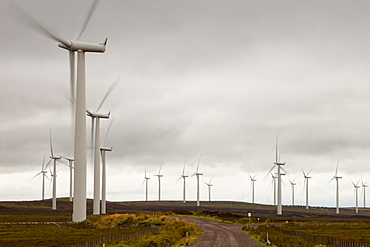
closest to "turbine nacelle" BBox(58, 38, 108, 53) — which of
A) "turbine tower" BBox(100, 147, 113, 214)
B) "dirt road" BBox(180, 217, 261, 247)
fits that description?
"dirt road" BBox(180, 217, 261, 247)

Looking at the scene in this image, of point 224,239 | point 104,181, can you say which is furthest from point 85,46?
point 104,181

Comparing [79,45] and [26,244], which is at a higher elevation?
[79,45]

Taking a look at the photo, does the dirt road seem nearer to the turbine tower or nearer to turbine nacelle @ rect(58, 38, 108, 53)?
turbine nacelle @ rect(58, 38, 108, 53)

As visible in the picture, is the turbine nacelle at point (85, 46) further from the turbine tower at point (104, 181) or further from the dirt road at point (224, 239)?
the turbine tower at point (104, 181)

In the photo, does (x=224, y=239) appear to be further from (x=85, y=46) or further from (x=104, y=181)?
(x=104, y=181)

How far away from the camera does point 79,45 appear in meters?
92.7

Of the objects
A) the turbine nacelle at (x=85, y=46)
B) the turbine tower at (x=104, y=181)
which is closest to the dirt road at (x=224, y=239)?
the turbine nacelle at (x=85, y=46)

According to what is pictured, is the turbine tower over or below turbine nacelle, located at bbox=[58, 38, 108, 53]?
below

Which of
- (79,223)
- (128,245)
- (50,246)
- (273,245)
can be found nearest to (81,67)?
(79,223)

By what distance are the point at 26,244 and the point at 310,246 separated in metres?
39.4

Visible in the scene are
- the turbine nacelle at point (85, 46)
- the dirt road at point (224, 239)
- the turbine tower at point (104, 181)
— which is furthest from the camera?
the turbine tower at point (104, 181)

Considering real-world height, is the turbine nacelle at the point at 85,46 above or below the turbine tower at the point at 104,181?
above

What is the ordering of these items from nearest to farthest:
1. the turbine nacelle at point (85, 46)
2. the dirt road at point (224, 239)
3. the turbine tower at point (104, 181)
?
the dirt road at point (224, 239), the turbine nacelle at point (85, 46), the turbine tower at point (104, 181)

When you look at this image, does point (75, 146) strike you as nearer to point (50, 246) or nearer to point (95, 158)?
point (50, 246)
